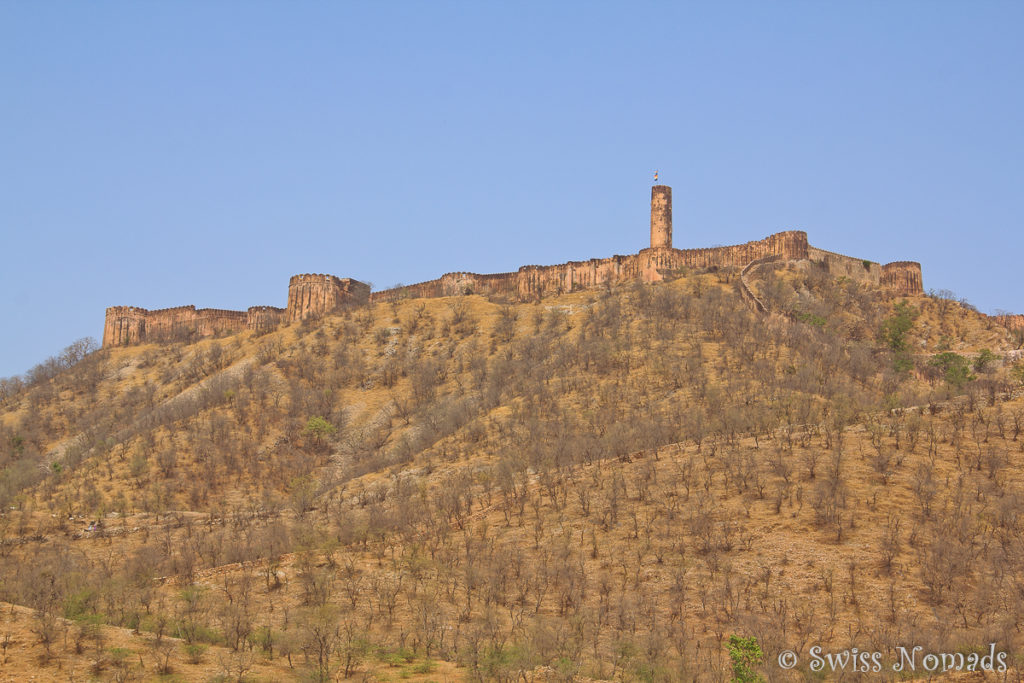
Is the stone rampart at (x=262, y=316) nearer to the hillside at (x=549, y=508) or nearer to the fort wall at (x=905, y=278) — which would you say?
the hillside at (x=549, y=508)

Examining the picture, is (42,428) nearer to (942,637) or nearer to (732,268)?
(732,268)

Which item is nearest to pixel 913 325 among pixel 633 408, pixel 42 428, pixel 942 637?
pixel 633 408

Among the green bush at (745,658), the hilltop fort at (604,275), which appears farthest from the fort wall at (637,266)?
the green bush at (745,658)

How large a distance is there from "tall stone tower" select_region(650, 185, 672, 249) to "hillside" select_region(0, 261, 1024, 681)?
817 centimetres

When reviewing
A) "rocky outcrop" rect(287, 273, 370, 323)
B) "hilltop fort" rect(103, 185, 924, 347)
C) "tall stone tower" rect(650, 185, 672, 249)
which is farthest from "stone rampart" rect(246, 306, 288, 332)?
"tall stone tower" rect(650, 185, 672, 249)

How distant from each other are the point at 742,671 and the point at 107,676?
25.8 ft

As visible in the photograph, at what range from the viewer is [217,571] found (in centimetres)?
2119

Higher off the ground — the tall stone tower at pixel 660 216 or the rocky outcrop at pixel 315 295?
the tall stone tower at pixel 660 216

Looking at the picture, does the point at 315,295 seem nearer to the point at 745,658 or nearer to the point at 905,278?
the point at 905,278

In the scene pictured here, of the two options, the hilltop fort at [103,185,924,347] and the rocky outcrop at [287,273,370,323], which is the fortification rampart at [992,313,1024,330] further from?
the rocky outcrop at [287,273,370,323]

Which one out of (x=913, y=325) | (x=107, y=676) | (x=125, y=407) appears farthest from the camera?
(x=125, y=407)

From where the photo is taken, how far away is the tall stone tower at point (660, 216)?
2147 inches

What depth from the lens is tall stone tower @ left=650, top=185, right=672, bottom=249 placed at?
5453cm

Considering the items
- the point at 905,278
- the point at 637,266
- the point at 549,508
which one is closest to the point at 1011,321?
the point at 905,278
